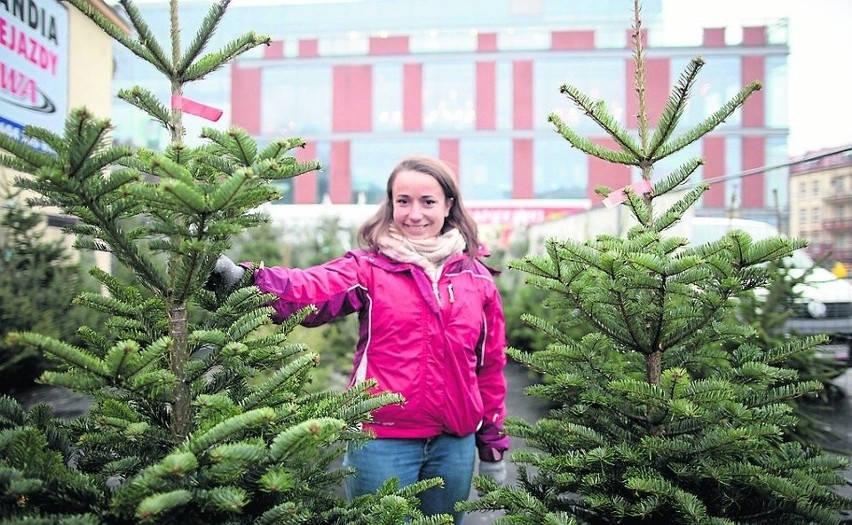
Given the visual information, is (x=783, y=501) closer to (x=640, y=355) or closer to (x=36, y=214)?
(x=640, y=355)

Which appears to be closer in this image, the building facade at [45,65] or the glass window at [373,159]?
the building facade at [45,65]

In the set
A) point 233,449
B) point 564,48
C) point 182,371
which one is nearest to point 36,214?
point 182,371

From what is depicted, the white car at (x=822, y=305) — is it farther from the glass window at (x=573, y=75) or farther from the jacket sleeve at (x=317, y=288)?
the glass window at (x=573, y=75)

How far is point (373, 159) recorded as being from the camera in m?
33.2

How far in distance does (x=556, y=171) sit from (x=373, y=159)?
441 inches

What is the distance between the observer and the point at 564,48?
108 ft

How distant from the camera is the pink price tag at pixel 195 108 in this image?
1.33m

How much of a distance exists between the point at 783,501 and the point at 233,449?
145cm

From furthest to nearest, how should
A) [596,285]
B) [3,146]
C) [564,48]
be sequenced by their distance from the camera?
[564,48], [596,285], [3,146]

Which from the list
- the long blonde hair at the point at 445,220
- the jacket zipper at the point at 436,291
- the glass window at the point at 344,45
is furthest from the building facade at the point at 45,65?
the glass window at the point at 344,45

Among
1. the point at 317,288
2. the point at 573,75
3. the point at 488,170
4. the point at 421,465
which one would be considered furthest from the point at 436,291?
the point at 573,75

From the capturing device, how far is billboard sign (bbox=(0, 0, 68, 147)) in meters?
3.48

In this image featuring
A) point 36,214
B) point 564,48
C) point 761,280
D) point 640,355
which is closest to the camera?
point 761,280

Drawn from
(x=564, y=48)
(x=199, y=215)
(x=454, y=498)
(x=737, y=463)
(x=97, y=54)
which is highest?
(x=564, y=48)
